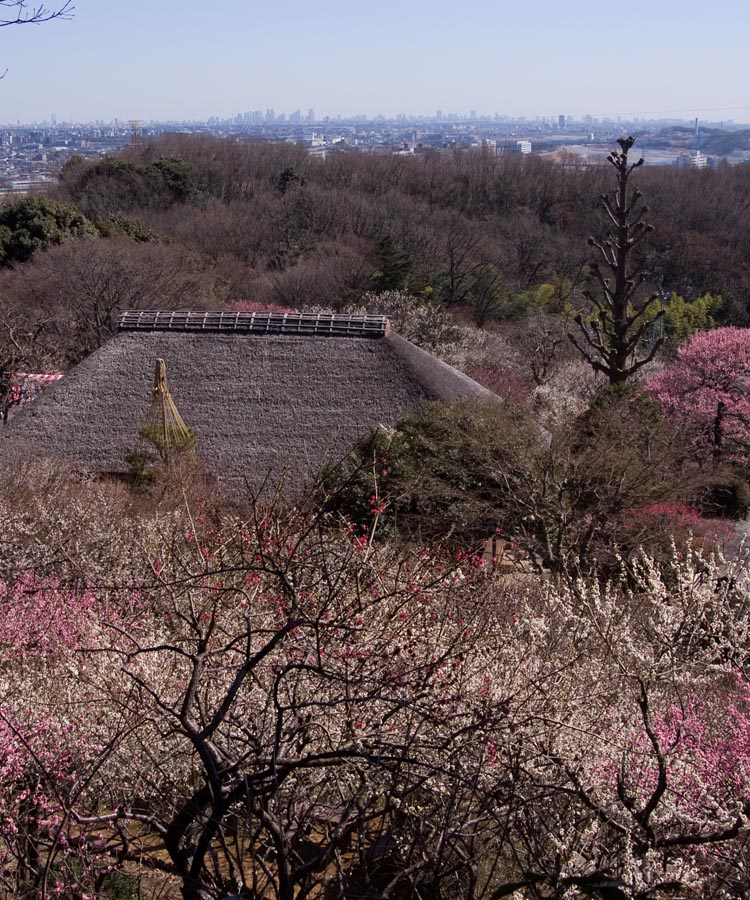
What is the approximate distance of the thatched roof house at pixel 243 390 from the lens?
1595 cm

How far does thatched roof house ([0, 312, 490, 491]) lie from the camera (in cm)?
1595

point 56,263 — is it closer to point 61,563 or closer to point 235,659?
point 61,563

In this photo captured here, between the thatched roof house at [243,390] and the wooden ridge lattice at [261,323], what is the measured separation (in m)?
0.02

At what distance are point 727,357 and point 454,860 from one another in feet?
53.3

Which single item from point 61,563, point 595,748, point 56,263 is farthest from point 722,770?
point 56,263

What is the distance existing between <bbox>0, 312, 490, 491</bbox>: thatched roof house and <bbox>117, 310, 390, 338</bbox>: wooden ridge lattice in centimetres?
2

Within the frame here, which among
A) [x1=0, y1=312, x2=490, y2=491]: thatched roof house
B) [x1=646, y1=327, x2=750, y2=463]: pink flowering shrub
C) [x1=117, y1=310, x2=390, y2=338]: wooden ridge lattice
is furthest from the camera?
[x1=646, y1=327, x2=750, y2=463]: pink flowering shrub

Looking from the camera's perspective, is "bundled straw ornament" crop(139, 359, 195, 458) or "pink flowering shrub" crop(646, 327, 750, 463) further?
"pink flowering shrub" crop(646, 327, 750, 463)

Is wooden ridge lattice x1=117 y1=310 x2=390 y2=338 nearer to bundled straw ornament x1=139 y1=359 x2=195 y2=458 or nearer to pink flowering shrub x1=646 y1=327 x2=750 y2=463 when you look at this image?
bundled straw ornament x1=139 y1=359 x2=195 y2=458

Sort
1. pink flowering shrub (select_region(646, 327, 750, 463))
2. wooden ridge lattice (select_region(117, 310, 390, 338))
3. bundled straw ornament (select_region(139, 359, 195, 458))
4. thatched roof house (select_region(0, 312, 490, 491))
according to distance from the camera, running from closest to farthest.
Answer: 1. bundled straw ornament (select_region(139, 359, 195, 458))
2. thatched roof house (select_region(0, 312, 490, 491))
3. wooden ridge lattice (select_region(117, 310, 390, 338))
4. pink flowering shrub (select_region(646, 327, 750, 463))

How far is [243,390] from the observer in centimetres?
1692

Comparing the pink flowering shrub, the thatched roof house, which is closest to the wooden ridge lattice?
the thatched roof house

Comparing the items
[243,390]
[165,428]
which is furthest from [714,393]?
[165,428]

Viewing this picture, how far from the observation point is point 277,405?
16.6 meters
